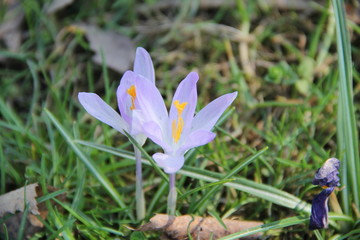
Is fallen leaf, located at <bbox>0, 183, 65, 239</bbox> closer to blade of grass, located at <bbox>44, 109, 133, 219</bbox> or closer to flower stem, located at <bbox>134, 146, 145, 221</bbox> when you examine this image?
blade of grass, located at <bbox>44, 109, 133, 219</bbox>

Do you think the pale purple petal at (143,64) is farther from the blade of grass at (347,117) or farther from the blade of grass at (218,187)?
the blade of grass at (347,117)

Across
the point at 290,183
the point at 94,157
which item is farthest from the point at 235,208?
the point at 94,157

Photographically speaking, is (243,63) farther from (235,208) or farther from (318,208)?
(318,208)

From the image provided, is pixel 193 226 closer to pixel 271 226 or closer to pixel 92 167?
pixel 271 226

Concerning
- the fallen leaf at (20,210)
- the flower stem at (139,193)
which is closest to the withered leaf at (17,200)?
the fallen leaf at (20,210)

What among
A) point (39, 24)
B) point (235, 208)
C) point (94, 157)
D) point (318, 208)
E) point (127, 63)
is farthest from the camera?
point (39, 24)

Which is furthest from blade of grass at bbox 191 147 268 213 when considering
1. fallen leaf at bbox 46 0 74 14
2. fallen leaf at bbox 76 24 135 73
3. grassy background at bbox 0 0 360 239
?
fallen leaf at bbox 46 0 74 14
